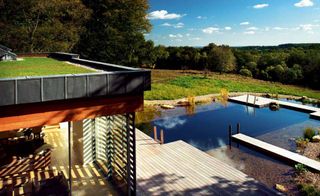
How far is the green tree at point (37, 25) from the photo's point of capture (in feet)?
56.5

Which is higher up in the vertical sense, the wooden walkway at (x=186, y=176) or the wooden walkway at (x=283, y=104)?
the wooden walkway at (x=283, y=104)

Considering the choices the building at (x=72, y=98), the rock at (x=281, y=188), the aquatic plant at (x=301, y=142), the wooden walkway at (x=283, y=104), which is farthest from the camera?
the wooden walkway at (x=283, y=104)

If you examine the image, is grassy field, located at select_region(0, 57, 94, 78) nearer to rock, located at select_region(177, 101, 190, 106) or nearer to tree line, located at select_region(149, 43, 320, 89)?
rock, located at select_region(177, 101, 190, 106)

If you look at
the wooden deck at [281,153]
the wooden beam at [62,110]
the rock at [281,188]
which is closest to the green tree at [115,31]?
the wooden deck at [281,153]

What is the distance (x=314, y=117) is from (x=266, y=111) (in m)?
2.73

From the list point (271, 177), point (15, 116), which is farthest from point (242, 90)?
point (15, 116)

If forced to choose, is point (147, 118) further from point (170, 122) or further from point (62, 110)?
point (62, 110)

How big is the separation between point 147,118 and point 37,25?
980cm

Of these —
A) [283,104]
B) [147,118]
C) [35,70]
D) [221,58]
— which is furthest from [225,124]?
[221,58]

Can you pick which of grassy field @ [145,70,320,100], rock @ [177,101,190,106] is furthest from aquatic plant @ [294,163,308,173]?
grassy field @ [145,70,320,100]

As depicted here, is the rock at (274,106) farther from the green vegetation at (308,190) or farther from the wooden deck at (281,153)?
the green vegetation at (308,190)

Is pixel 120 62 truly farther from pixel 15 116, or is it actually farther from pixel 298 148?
pixel 15 116

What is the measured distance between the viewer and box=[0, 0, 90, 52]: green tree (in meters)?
17.2

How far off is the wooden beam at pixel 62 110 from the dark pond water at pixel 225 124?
23.0 ft
